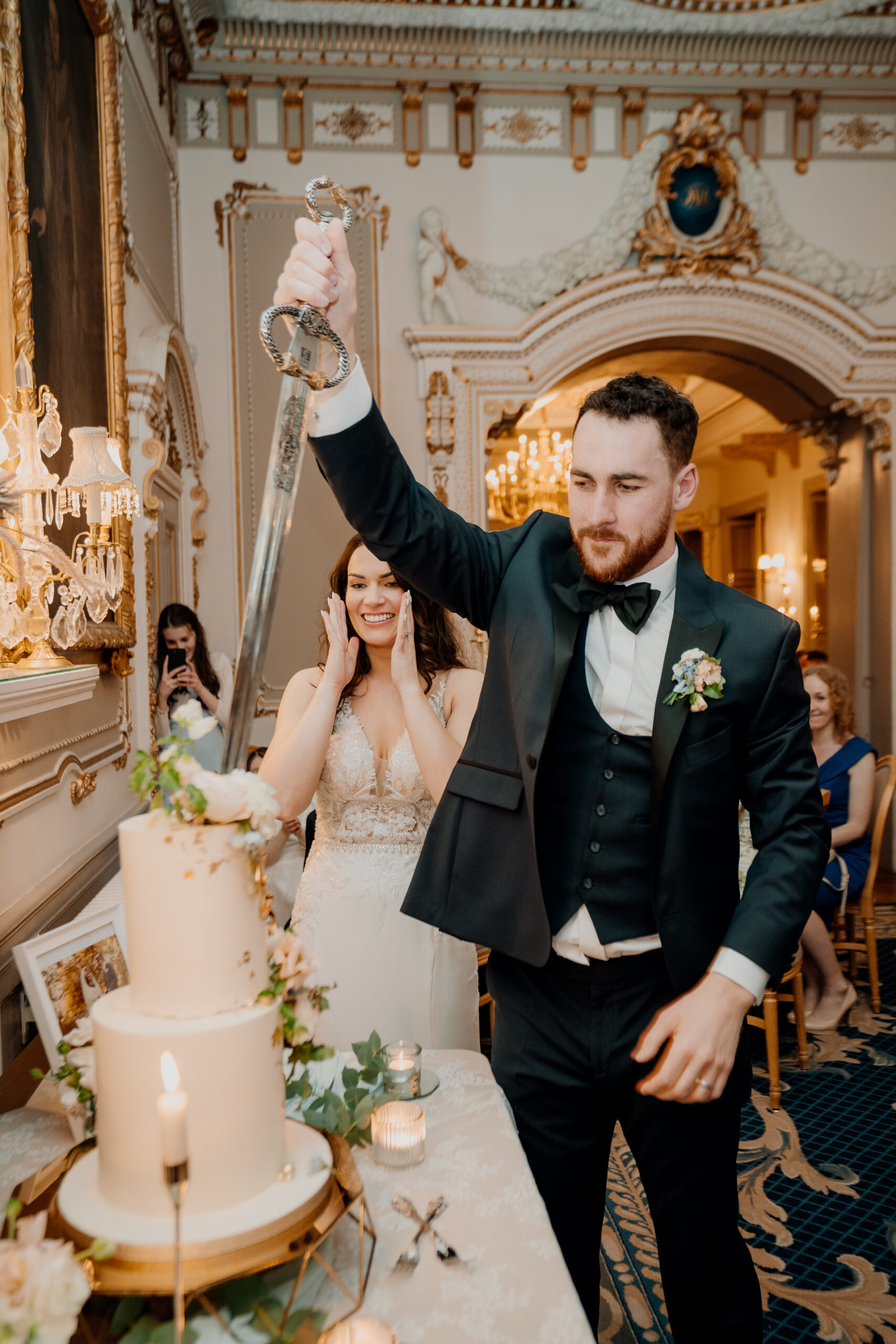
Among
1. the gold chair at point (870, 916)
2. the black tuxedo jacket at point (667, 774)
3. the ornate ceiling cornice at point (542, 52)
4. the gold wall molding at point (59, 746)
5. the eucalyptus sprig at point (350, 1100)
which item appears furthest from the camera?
the ornate ceiling cornice at point (542, 52)

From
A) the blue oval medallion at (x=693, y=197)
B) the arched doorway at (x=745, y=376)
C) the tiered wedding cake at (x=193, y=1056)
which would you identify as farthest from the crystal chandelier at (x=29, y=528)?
the blue oval medallion at (x=693, y=197)

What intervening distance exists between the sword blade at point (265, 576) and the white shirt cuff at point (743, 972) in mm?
801

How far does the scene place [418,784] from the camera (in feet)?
8.34

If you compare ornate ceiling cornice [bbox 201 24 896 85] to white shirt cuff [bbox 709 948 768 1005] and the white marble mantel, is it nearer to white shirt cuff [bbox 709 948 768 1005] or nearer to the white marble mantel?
the white marble mantel

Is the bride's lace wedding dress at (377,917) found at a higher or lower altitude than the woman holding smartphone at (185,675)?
lower

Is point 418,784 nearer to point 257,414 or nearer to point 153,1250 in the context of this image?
point 153,1250

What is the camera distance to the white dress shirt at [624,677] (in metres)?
1.61

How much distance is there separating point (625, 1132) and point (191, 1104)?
1.02 meters

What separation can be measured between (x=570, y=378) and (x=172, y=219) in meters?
2.76

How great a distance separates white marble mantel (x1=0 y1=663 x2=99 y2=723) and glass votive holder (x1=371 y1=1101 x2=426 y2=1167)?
987 millimetres

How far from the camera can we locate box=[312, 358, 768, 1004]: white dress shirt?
161cm

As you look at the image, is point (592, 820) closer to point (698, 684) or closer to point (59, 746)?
point (698, 684)

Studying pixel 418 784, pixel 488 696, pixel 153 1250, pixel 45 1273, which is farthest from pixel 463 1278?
pixel 418 784

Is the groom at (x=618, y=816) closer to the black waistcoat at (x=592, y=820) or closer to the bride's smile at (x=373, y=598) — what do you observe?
the black waistcoat at (x=592, y=820)
